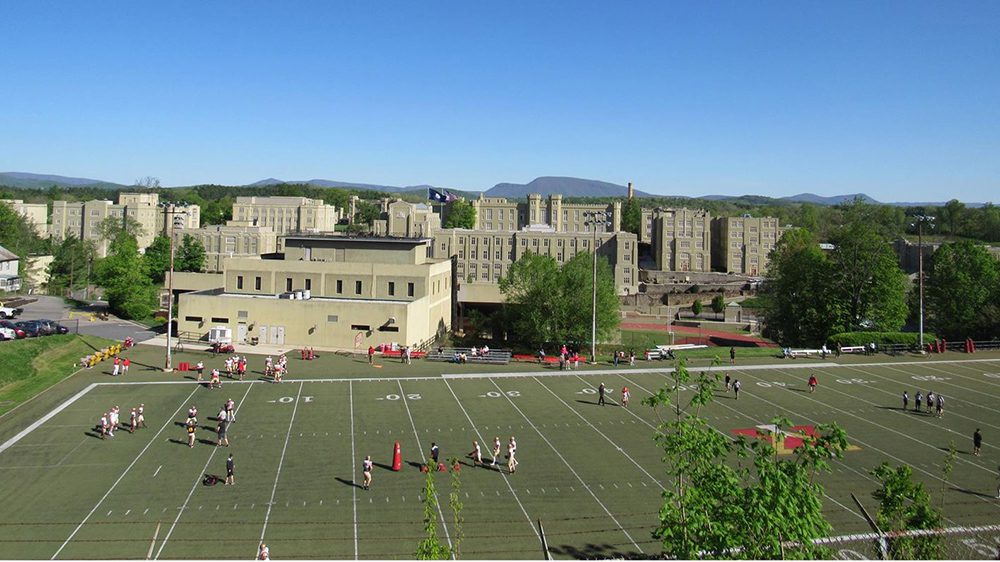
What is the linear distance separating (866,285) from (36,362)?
60545mm

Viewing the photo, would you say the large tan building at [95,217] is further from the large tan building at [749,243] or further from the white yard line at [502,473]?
the white yard line at [502,473]

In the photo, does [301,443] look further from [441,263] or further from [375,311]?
[441,263]

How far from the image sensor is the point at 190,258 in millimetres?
90562

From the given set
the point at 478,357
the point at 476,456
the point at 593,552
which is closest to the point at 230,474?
the point at 476,456

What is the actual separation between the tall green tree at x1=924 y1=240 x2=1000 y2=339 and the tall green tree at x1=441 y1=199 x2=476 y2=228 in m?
92.5

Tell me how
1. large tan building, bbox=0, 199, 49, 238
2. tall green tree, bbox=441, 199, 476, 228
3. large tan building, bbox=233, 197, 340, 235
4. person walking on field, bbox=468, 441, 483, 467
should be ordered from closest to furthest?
person walking on field, bbox=468, 441, 483, 467, large tan building, bbox=0, 199, 49, 238, tall green tree, bbox=441, 199, 476, 228, large tan building, bbox=233, 197, 340, 235

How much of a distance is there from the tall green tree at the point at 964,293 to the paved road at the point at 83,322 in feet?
220

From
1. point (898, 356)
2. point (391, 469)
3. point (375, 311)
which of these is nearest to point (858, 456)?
point (391, 469)

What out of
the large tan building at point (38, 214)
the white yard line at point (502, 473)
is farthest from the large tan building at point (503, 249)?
the large tan building at point (38, 214)

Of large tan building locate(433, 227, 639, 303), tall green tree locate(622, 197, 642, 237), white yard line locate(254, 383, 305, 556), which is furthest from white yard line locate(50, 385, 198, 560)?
tall green tree locate(622, 197, 642, 237)

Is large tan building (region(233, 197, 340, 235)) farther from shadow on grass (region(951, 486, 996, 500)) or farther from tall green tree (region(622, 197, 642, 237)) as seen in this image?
shadow on grass (region(951, 486, 996, 500))

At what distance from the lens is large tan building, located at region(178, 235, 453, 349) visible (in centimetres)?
5075

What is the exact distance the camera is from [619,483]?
25234 mm

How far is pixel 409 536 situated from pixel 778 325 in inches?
2081
